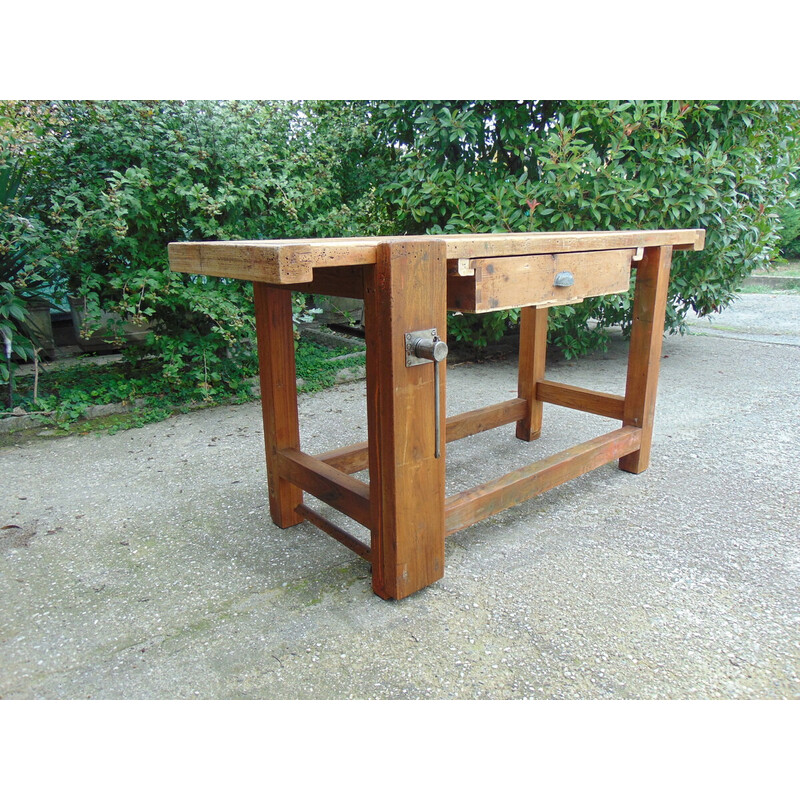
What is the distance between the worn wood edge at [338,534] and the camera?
6.68ft

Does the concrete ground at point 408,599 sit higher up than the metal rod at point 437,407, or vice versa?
the metal rod at point 437,407

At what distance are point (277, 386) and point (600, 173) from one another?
2981 millimetres

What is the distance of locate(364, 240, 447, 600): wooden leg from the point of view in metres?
1.71

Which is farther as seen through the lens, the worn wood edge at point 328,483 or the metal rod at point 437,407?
the worn wood edge at point 328,483

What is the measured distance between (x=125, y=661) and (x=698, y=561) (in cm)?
185

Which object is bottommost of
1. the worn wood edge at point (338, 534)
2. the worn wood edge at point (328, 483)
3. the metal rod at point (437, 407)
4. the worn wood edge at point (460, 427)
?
the worn wood edge at point (338, 534)

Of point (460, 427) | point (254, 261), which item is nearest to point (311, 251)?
point (254, 261)

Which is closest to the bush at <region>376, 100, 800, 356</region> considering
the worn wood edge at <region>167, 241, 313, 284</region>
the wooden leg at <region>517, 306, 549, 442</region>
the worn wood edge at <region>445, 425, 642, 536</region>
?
the wooden leg at <region>517, 306, 549, 442</region>

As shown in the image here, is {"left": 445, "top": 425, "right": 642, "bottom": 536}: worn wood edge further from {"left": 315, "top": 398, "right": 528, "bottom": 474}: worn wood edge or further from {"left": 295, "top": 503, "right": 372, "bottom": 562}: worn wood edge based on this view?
{"left": 315, "top": 398, "right": 528, "bottom": 474}: worn wood edge

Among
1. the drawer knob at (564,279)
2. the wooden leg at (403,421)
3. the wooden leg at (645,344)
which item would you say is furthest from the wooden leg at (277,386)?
the wooden leg at (645,344)

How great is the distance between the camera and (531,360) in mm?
3293

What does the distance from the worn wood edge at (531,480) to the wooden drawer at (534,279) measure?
64 centimetres

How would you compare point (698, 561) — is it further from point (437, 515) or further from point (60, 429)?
point (60, 429)

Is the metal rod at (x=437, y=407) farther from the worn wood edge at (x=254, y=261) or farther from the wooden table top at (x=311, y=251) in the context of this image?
the worn wood edge at (x=254, y=261)
